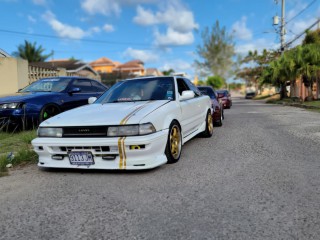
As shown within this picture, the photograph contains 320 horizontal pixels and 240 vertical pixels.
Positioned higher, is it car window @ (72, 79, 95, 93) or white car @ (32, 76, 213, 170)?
car window @ (72, 79, 95, 93)

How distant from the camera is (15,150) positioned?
643 centimetres

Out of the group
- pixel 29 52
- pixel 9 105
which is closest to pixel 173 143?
pixel 9 105

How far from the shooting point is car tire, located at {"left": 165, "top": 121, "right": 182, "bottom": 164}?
5169 millimetres

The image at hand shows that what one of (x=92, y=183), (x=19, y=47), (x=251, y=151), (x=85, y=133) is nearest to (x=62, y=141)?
(x=85, y=133)

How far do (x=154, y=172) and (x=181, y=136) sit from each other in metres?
1.08

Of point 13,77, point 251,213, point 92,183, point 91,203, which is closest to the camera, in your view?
point 251,213

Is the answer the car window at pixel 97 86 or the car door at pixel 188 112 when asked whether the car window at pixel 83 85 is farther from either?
the car door at pixel 188 112

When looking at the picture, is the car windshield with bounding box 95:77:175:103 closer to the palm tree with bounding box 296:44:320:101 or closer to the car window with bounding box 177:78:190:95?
the car window with bounding box 177:78:190:95

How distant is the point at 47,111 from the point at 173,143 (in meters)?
4.47

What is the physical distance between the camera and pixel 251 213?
3.31m

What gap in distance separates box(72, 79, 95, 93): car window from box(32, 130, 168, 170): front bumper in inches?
198

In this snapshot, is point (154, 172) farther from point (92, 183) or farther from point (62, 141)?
point (62, 141)

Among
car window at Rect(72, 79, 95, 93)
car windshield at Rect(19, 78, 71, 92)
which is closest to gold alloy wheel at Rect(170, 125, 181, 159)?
car windshield at Rect(19, 78, 71, 92)

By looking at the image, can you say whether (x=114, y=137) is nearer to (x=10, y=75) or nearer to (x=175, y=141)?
(x=175, y=141)
